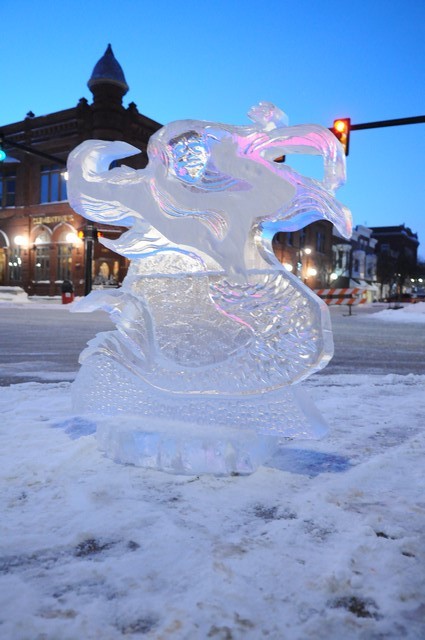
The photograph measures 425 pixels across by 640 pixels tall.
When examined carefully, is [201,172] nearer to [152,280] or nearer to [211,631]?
[152,280]

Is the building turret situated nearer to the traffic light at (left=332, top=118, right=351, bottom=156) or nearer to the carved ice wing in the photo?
the traffic light at (left=332, top=118, right=351, bottom=156)

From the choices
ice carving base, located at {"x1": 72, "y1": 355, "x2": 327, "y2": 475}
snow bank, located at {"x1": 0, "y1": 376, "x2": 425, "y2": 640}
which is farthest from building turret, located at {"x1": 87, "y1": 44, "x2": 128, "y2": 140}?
snow bank, located at {"x1": 0, "y1": 376, "x2": 425, "y2": 640}

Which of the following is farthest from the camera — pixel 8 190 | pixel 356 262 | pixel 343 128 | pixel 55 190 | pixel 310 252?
pixel 356 262

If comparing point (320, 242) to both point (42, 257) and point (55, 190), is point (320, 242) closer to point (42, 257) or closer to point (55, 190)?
point (55, 190)

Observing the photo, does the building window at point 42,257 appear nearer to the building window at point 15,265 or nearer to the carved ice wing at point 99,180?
the building window at point 15,265

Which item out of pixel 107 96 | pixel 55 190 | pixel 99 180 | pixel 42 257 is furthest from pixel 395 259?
pixel 99 180

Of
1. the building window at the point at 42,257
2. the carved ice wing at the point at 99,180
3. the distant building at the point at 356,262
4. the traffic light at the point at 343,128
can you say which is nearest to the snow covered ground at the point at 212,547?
the carved ice wing at the point at 99,180

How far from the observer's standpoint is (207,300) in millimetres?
2721

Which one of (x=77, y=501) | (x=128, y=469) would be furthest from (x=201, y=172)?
(x=77, y=501)

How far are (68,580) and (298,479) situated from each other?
4.09 feet

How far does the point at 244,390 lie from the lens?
259 cm

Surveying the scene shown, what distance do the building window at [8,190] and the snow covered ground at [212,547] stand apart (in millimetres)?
31141

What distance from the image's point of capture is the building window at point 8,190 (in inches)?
1203

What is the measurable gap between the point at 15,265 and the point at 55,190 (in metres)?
5.45
